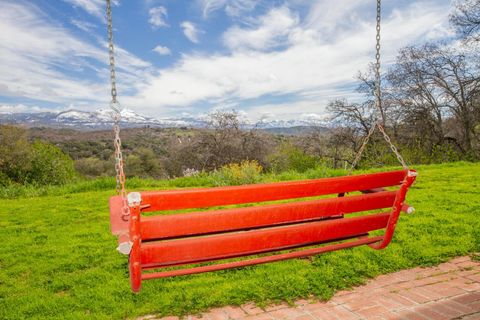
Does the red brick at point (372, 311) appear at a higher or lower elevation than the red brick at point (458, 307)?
higher

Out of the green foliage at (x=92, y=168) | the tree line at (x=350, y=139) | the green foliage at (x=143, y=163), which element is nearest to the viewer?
the tree line at (x=350, y=139)

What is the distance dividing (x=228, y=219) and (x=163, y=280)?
6.49ft

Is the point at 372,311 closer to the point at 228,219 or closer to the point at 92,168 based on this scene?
the point at 228,219

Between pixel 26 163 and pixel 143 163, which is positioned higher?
pixel 26 163

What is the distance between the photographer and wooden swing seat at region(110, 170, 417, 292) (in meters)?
2.15

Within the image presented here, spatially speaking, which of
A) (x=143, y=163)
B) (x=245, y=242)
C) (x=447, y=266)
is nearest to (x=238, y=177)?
(x=447, y=266)

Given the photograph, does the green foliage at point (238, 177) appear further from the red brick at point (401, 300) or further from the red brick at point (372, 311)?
the red brick at point (372, 311)

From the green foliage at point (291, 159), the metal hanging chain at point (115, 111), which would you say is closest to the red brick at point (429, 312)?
the metal hanging chain at point (115, 111)

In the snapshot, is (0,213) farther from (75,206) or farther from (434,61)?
(434,61)

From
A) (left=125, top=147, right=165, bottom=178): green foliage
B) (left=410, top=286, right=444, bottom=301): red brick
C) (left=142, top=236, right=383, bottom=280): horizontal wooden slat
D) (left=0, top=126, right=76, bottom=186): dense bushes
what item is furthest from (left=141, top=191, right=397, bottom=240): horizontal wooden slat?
(left=125, top=147, right=165, bottom=178): green foliage

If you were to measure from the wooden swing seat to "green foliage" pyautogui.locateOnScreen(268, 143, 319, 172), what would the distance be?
2018cm

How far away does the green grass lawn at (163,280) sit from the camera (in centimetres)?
341

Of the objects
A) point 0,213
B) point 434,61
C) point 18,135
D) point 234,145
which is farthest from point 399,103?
point 18,135

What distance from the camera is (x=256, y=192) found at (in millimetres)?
2283
